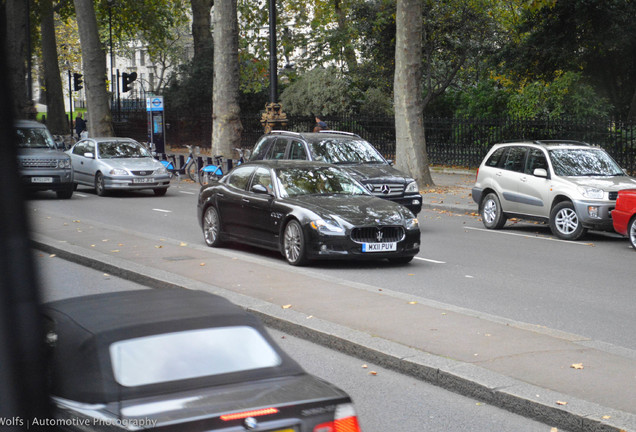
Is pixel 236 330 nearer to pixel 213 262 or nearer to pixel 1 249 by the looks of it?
pixel 1 249

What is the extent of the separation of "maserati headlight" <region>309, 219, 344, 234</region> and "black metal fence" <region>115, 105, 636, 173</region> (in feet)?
54.4

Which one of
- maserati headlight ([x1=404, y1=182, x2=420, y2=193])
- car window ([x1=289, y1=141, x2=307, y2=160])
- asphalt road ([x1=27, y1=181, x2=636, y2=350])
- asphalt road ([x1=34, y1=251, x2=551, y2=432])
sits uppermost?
car window ([x1=289, y1=141, x2=307, y2=160])

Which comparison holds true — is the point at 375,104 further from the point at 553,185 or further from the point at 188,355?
the point at 188,355

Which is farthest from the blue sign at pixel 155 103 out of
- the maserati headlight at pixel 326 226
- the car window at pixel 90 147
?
the maserati headlight at pixel 326 226

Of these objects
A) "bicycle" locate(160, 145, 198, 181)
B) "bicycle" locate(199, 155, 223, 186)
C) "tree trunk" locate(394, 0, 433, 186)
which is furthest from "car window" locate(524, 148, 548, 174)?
"bicycle" locate(160, 145, 198, 181)

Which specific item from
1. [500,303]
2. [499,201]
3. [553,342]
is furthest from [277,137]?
[553,342]

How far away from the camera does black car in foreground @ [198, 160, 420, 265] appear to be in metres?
11.2

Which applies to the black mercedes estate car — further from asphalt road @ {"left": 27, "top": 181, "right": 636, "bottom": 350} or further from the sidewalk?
the sidewalk

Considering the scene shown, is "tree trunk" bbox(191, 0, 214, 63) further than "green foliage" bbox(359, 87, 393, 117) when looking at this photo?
Yes

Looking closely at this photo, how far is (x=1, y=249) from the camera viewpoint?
1.80 m

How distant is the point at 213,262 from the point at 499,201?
23.6ft

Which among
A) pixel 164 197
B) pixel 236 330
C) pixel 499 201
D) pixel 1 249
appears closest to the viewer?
pixel 1 249

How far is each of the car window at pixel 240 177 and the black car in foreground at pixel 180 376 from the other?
9160 mm

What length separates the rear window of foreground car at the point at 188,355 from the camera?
3.32 meters
